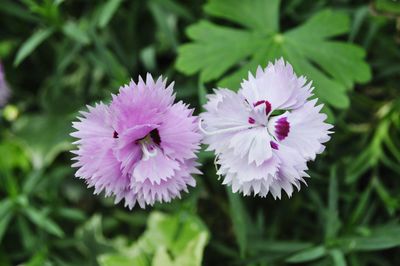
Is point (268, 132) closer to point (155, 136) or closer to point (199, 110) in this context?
point (155, 136)

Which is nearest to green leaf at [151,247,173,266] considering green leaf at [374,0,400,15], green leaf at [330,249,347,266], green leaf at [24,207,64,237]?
green leaf at [24,207,64,237]

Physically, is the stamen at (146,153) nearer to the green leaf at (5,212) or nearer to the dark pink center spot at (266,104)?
the dark pink center spot at (266,104)

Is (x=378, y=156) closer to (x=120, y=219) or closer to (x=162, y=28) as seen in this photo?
(x=162, y=28)

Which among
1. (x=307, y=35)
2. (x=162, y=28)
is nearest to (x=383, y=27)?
(x=307, y=35)

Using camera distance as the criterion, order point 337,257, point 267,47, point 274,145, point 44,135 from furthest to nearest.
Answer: point 44,135 < point 267,47 < point 337,257 < point 274,145

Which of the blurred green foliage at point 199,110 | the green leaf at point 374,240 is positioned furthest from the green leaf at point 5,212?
the green leaf at point 374,240

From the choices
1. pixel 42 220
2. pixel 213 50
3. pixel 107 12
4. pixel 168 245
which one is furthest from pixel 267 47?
pixel 42 220
